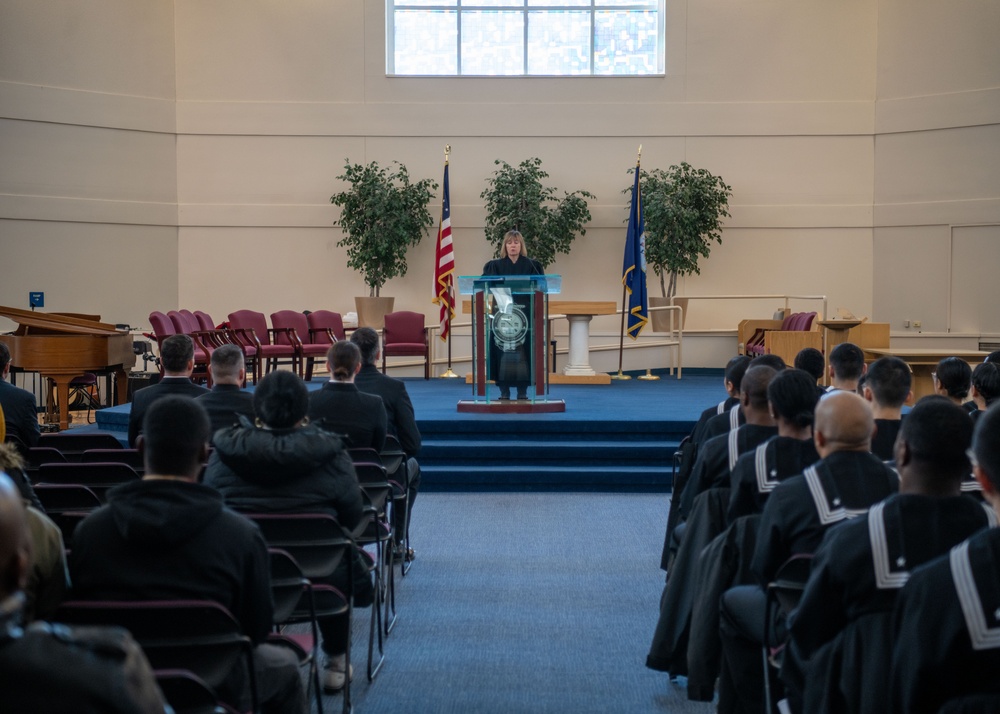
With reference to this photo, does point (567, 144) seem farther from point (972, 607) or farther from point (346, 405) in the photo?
point (972, 607)

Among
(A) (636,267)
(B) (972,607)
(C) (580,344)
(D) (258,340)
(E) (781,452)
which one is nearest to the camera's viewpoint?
(B) (972,607)

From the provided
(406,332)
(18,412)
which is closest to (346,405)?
(18,412)

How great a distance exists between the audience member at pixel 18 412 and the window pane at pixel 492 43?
11250 mm

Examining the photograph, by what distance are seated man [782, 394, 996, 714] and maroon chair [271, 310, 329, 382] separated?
31.7 ft

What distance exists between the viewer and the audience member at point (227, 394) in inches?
174

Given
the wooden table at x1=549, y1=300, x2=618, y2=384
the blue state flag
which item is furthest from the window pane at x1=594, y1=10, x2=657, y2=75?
the wooden table at x1=549, y1=300, x2=618, y2=384

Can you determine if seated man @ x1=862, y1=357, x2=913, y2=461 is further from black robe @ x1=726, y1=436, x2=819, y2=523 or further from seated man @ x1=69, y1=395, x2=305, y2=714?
seated man @ x1=69, y1=395, x2=305, y2=714

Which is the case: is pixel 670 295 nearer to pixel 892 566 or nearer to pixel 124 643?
pixel 892 566

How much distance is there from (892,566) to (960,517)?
179 millimetres

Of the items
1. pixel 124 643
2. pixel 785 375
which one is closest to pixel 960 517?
pixel 785 375

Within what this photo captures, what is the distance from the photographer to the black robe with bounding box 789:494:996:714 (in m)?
2.04

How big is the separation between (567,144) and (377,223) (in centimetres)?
320

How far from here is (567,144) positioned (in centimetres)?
1509

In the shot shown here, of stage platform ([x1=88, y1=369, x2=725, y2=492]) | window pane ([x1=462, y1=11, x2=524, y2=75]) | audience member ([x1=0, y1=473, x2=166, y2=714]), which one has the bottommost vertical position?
stage platform ([x1=88, y1=369, x2=725, y2=492])
